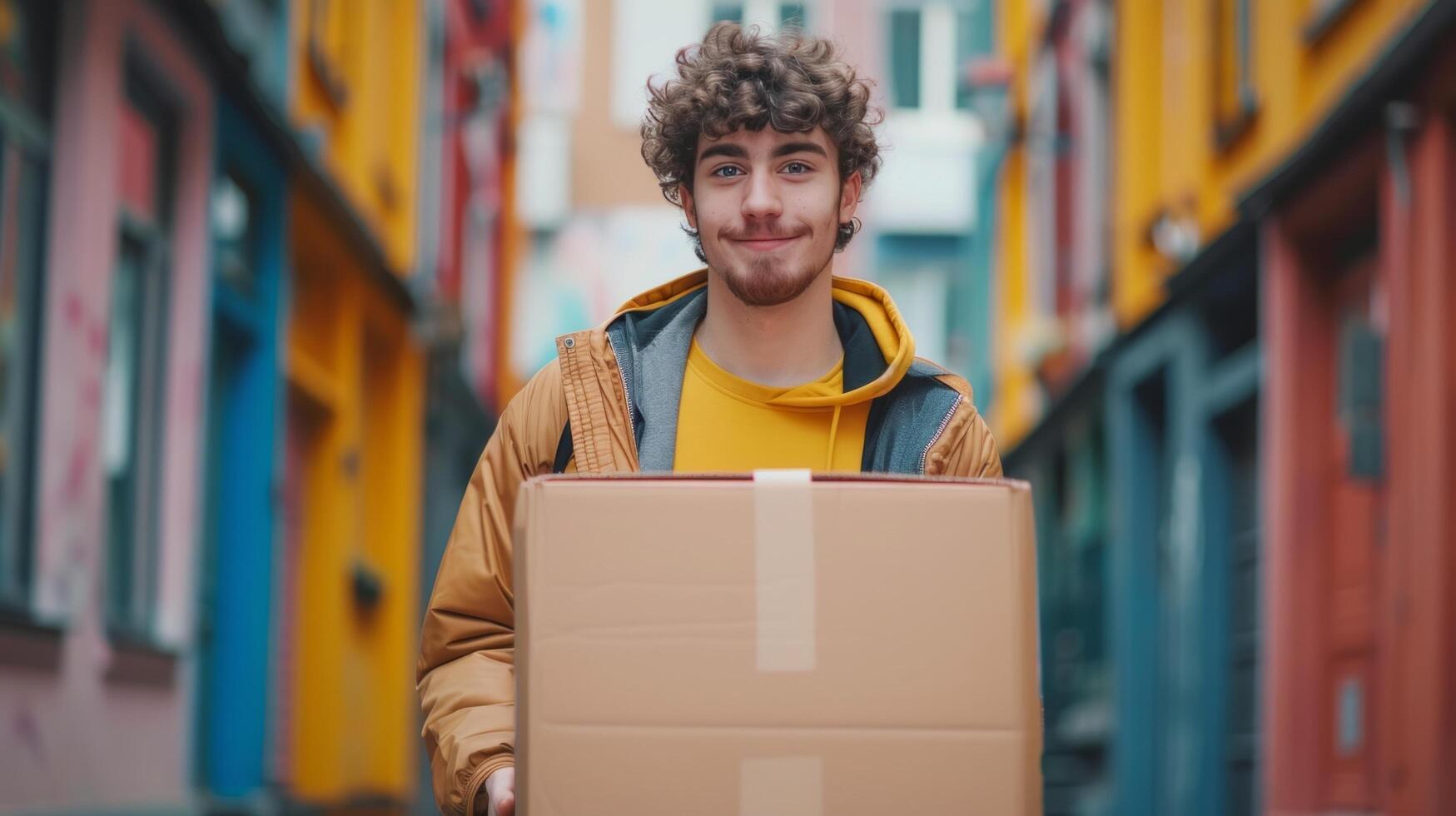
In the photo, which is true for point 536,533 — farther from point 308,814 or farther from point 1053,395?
point 1053,395

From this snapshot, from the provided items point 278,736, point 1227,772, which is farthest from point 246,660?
point 1227,772

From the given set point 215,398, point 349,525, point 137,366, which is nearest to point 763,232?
point 137,366

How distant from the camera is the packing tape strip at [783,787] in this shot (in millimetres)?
2344

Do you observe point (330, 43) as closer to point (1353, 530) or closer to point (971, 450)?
point (1353, 530)

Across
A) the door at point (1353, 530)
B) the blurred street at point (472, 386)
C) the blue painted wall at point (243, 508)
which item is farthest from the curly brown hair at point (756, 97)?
the blue painted wall at point (243, 508)

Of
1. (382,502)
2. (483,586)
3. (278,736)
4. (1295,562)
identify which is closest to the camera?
(483,586)

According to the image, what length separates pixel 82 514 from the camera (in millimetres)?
6949

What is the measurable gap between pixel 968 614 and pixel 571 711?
1.59 ft

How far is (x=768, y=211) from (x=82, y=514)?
4.72 meters

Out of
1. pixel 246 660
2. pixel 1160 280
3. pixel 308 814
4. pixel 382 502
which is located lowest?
pixel 308 814

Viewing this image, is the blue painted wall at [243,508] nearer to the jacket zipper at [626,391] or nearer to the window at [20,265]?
the window at [20,265]

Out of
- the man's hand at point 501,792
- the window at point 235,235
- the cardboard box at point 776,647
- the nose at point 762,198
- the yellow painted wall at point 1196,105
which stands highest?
the yellow painted wall at point 1196,105

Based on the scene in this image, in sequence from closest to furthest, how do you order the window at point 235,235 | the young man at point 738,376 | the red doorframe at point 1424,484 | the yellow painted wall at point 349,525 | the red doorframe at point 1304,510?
the young man at point 738,376, the red doorframe at point 1424,484, the red doorframe at point 1304,510, the window at point 235,235, the yellow painted wall at point 349,525

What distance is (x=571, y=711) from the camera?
2375 mm
